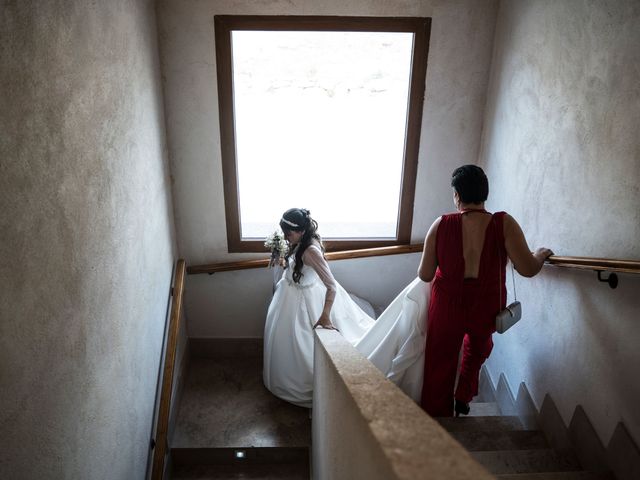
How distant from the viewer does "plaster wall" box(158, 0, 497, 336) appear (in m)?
3.61

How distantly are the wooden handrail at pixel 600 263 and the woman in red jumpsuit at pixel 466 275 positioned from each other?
6.3 inches

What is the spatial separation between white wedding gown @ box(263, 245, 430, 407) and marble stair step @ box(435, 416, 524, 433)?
0.26 metres

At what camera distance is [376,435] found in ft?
3.78

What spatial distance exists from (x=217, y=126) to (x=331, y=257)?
1478 millimetres

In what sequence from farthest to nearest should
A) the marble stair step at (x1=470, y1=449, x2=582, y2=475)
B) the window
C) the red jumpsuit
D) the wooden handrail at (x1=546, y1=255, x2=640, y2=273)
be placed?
1. the window
2. the red jumpsuit
3. the marble stair step at (x1=470, y1=449, x2=582, y2=475)
4. the wooden handrail at (x1=546, y1=255, x2=640, y2=273)

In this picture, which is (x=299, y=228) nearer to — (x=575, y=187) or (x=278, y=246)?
→ (x=278, y=246)

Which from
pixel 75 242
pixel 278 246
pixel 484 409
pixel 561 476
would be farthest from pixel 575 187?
pixel 75 242

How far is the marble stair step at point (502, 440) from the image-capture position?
9.02 ft

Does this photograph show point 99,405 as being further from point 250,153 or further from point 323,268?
point 250,153

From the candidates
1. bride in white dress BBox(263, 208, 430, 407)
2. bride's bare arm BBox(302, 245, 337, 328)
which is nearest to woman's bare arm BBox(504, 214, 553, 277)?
bride in white dress BBox(263, 208, 430, 407)

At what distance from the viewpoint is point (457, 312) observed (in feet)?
9.23

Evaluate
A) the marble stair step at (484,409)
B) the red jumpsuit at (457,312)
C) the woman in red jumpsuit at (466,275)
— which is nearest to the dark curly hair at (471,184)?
the woman in red jumpsuit at (466,275)

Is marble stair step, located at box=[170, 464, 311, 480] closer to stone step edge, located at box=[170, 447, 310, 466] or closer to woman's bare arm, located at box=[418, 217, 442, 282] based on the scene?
stone step edge, located at box=[170, 447, 310, 466]

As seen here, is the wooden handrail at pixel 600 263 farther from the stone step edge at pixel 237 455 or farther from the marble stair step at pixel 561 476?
the stone step edge at pixel 237 455
